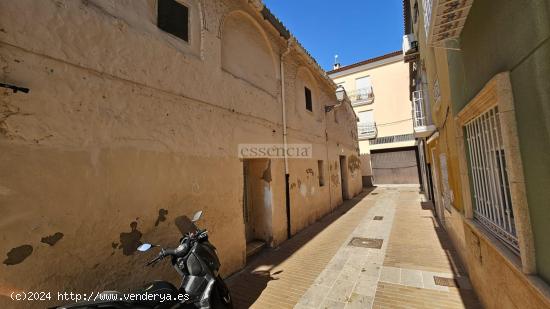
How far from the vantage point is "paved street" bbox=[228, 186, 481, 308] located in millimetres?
3623

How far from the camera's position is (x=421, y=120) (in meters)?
8.31

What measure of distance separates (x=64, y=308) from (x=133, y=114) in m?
2.23

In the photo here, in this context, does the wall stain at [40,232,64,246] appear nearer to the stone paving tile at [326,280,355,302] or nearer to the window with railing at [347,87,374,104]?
the stone paving tile at [326,280,355,302]

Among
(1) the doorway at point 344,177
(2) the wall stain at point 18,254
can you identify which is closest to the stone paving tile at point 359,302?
(2) the wall stain at point 18,254

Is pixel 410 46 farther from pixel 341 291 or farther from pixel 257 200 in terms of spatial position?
pixel 341 291

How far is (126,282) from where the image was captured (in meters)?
2.98

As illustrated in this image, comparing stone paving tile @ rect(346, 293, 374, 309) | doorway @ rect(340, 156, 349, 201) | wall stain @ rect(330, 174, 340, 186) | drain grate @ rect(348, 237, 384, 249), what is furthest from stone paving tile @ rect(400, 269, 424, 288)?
doorway @ rect(340, 156, 349, 201)

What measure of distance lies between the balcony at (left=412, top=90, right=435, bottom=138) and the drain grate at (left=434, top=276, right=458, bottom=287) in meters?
4.49

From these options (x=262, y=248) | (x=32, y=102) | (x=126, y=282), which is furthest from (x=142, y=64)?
(x=262, y=248)

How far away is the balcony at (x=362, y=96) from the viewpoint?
2110 centimetres

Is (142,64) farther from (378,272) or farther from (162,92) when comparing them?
(378,272)

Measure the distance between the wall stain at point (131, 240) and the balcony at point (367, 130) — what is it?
2030 cm

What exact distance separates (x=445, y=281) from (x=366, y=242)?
2.23 m

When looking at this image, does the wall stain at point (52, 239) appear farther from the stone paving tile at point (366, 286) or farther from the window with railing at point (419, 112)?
the window with railing at point (419, 112)
